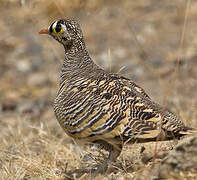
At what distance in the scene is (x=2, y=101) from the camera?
8.35 m

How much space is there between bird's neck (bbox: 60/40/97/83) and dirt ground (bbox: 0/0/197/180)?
2.67 feet

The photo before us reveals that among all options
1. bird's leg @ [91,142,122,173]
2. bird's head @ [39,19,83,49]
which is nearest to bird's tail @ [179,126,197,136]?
bird's leg @ [91,142,122,173]

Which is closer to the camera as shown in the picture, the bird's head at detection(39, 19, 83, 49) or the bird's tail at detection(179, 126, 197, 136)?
the bird's tail at detection(179, 126, 197, 136)

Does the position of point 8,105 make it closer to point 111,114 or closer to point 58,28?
point 58,28

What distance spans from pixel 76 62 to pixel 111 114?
0.99 meters

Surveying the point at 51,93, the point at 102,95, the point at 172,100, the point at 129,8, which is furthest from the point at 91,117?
the point at 129,8

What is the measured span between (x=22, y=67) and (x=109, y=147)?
19.8ft

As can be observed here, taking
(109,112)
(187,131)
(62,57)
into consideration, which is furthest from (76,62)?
(62,57)

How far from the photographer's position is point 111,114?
12.0ft

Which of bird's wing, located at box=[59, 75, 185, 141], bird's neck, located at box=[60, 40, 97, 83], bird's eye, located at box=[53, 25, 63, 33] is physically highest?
bird's eye, located at box=[53, 25, 63, 33]

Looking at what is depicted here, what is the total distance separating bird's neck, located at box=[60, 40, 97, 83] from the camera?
4375 mm

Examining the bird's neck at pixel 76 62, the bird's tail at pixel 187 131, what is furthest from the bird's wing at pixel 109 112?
the bird's neck at pixel 76 62

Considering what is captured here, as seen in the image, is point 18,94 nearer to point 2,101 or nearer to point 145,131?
point 2,101

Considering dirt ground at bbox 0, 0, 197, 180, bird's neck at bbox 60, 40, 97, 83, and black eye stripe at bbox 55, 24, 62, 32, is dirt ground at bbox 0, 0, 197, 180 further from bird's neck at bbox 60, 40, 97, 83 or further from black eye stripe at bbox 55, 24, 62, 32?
bird's neck at bbox 60, 40, 97, 83
